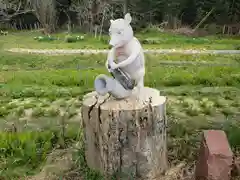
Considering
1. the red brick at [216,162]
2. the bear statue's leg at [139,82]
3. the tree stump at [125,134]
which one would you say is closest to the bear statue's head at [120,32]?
the bear statue's leg at [139,82]

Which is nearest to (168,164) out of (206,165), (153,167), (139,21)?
(153,167)

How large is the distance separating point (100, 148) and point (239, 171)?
3.91 ft

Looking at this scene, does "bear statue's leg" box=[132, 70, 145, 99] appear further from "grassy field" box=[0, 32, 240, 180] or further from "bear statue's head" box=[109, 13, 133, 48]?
"grassy field" box=[0, 32, 240, 180]

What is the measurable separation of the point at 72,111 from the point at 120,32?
236 centimetres

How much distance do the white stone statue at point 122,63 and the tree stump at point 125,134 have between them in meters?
0.11

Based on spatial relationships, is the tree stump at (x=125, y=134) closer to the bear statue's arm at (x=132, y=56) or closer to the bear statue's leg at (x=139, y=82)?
the bear statue's leg at (x=139, y=82)

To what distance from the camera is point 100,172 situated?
298cm

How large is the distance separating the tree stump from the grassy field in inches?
8.0

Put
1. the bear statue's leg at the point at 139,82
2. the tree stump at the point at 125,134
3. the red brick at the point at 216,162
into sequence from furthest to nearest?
1. the bear statue's leg at the point at 139,82
2. the tree stump at the point at 125,134
3. the red brick at the point at 216,162

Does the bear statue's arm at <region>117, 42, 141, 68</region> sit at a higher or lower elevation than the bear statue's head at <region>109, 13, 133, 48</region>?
lower

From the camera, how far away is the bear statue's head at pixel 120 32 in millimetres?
2832

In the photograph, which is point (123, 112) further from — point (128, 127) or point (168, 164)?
point (168, 164)

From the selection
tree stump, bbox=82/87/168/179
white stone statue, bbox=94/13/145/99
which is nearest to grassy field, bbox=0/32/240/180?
tree stump, bbox=82/87/168/179

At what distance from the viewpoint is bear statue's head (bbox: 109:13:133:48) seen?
2.83 m
